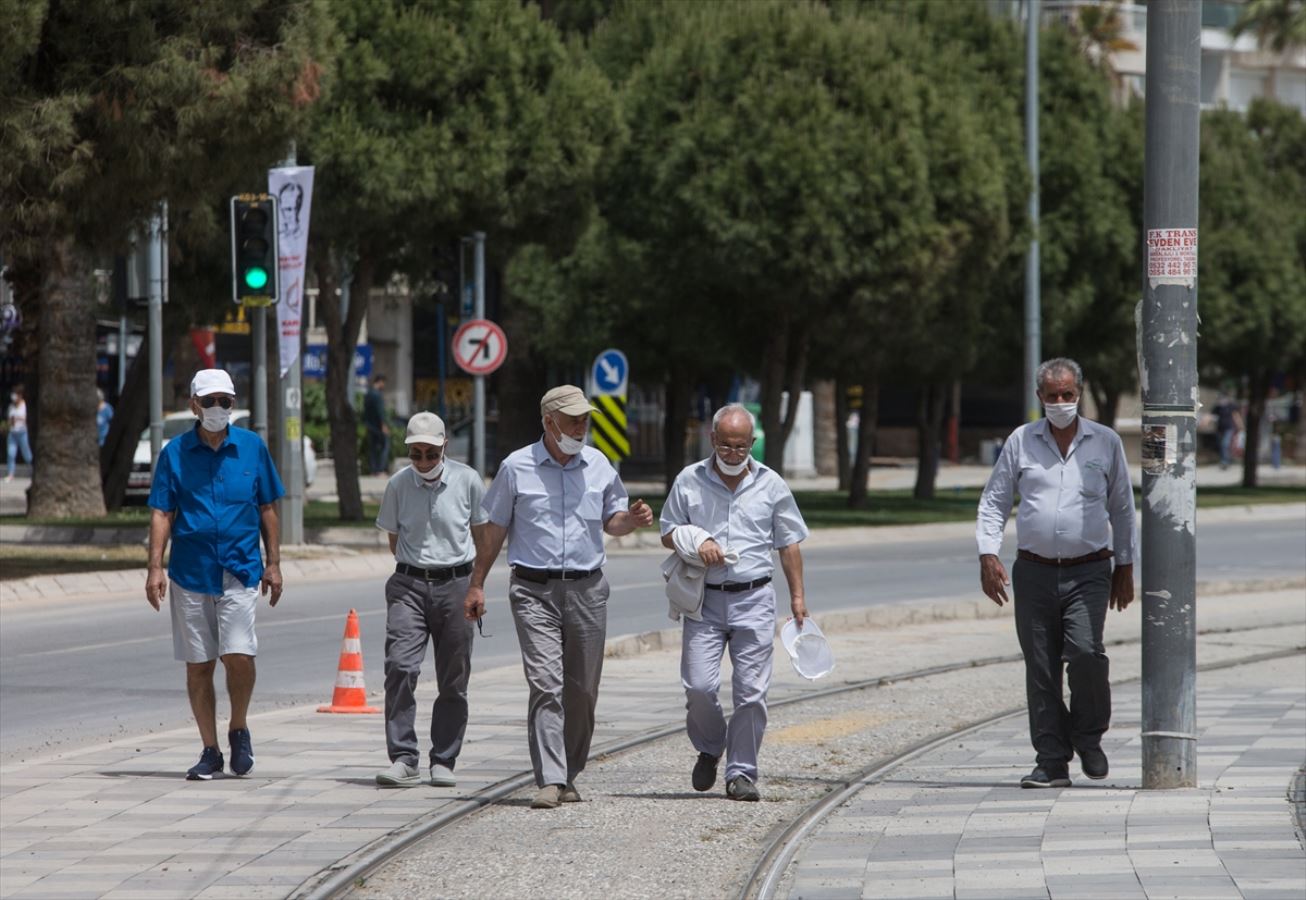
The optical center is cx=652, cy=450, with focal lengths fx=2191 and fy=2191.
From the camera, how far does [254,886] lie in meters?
7.00

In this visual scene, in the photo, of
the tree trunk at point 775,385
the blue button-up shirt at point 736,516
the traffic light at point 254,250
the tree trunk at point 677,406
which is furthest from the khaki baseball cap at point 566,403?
the tree trunk at point 677,406

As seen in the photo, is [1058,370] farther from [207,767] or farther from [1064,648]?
[207,767]

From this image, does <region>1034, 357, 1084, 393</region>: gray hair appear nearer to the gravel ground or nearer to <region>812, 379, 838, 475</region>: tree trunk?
the gravel ground

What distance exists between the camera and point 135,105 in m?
19.2

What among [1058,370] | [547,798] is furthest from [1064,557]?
[547,798]

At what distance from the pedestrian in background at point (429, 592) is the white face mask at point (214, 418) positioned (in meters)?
0.75

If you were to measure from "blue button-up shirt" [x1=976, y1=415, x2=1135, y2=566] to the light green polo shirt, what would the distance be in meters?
2.15

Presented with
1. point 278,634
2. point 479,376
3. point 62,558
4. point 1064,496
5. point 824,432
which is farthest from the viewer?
point 824,432

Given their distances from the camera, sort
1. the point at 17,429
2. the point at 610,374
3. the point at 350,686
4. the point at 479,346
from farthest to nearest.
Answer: the point at 17,429, the point at 610,374, the point at 479,346, the point at 350,686

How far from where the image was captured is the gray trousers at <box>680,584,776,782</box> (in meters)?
8.68

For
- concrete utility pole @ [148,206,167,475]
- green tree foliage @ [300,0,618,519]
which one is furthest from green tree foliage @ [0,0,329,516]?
green tree foliage @ [300,0,618,519]

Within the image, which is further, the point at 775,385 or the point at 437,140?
the point at 775,385

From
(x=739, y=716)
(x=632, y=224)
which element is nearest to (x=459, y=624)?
(x=739, y=716)

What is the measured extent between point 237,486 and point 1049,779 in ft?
11.7
